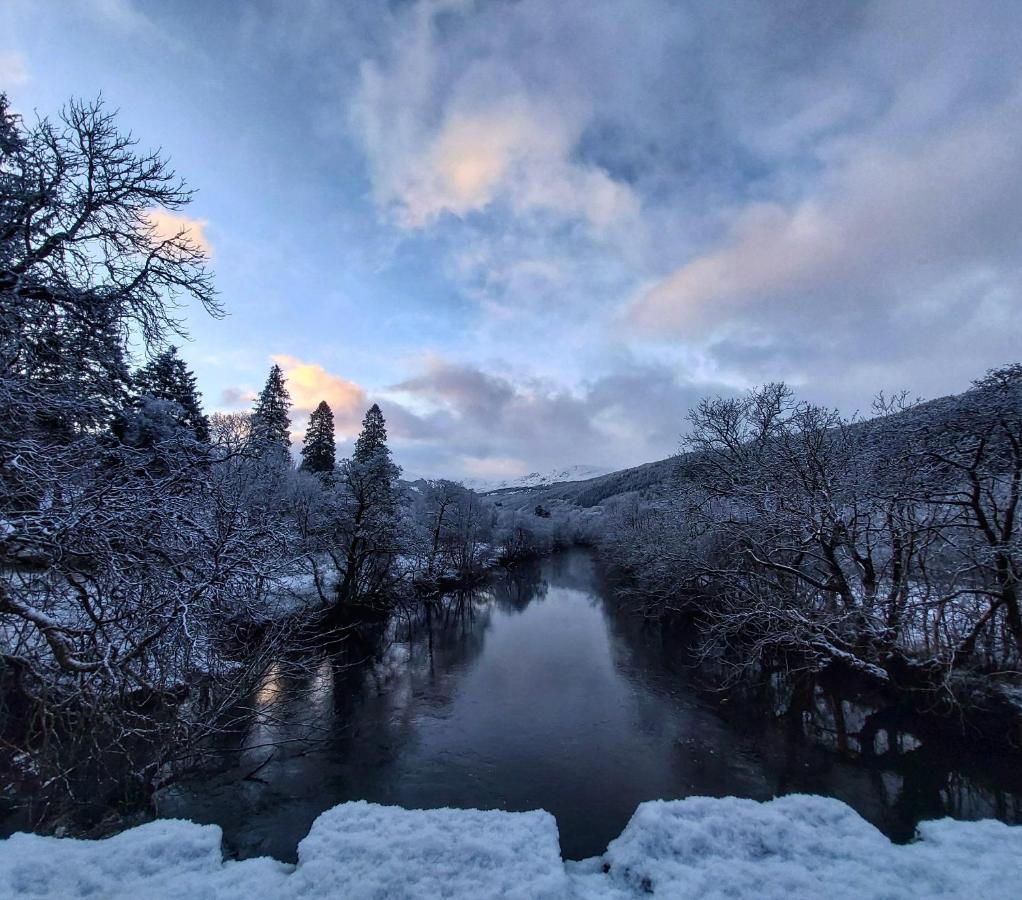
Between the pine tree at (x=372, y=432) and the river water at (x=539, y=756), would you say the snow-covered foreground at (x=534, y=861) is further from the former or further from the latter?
the pine tree at (x=372, y=432)

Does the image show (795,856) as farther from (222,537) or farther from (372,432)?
(372,432)

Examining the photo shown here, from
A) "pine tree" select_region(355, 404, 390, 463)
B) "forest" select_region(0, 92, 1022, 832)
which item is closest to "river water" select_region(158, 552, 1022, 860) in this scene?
"forest" select_region(0, 92, 1022, 832)

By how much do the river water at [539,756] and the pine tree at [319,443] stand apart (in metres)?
28.8

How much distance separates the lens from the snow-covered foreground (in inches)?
187

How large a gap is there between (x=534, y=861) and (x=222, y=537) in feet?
16.6

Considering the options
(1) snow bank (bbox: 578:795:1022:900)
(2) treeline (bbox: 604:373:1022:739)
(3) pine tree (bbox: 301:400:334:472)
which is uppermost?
(3) pine tree (bbox: 301:400:334:472)

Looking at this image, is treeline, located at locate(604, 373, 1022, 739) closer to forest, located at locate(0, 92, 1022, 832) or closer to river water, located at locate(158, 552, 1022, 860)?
forest, located at locate(0, 92, 1022, 832)

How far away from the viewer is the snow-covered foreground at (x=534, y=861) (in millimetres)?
4750

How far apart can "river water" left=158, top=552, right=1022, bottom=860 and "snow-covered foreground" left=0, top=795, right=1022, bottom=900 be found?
250 cm

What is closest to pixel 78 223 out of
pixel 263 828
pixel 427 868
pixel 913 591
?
pixel 427 868

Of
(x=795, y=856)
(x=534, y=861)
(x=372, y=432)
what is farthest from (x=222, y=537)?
(x=372, y=432)

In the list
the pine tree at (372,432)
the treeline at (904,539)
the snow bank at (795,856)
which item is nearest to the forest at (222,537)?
the treeline at (904,539)

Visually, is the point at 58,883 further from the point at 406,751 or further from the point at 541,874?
the point at 406,751

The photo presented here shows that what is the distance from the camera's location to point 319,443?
43938 mm
